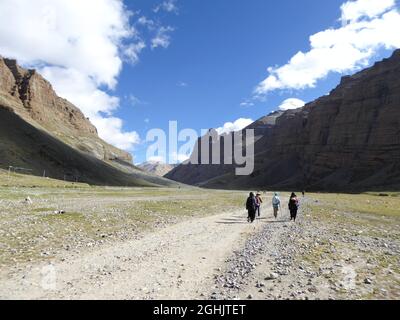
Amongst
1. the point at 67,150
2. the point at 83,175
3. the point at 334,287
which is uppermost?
the point at 67,150

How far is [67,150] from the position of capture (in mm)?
198250

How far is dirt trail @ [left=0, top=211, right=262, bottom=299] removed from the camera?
10.1 meters

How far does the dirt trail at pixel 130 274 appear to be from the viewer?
10078 millimetres

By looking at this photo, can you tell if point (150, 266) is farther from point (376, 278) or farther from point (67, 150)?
point (67, 150)

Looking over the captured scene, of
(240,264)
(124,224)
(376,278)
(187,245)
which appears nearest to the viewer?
(376,278)

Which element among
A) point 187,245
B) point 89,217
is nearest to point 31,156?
point 89,217

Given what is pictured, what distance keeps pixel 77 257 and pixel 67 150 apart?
645ft

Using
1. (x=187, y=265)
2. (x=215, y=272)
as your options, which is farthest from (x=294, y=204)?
(x=215, y=272)

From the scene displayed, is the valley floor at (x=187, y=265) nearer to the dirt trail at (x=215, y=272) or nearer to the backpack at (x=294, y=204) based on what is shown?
the dirt trail at (x=215, y=272)

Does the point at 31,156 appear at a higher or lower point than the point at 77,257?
higher

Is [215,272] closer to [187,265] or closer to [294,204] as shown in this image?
[187,265]

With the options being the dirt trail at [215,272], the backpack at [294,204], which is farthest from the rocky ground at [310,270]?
the backpack at [294,204]

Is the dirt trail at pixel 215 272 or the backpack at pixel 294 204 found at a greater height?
the backpack at pixel 294 204

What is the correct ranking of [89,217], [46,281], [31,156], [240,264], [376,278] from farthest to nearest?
[31,156]
[89,217]
[240,264]
[376,278]
[46,281]
